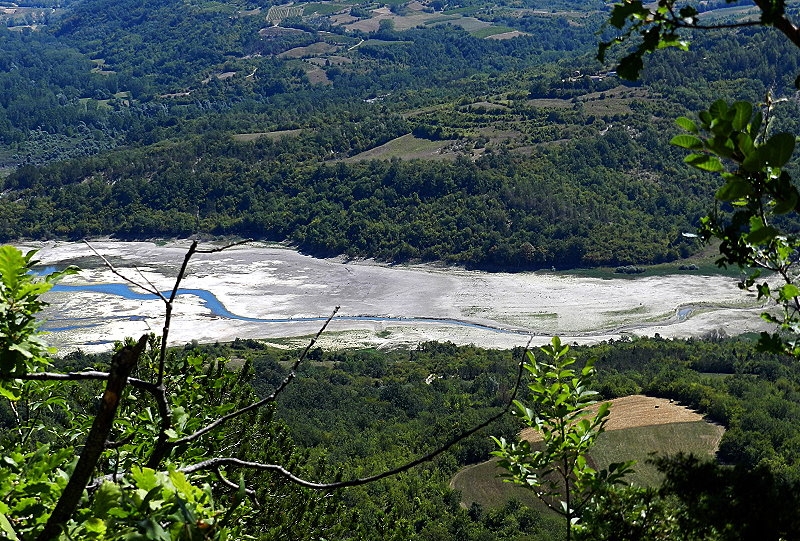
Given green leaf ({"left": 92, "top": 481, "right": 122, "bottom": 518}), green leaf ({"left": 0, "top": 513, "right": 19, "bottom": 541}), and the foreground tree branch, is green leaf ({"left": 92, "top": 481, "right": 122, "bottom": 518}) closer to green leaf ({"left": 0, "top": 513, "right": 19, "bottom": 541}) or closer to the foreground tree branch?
the foreground tree branch

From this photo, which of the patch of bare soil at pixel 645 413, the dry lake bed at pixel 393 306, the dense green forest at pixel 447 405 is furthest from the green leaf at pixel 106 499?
the dry lake bed at pixel 393 306

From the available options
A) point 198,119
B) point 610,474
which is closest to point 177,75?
point 198,119

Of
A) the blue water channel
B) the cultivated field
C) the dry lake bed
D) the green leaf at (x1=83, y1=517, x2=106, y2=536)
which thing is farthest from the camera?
the blue water channel

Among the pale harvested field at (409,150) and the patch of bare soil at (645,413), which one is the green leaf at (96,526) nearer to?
the patch of bare soil at (645,413)

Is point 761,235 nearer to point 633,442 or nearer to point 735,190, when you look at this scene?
point 735,190

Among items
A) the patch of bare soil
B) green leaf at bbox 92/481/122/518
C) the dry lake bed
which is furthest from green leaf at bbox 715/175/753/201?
the dry lake bed
